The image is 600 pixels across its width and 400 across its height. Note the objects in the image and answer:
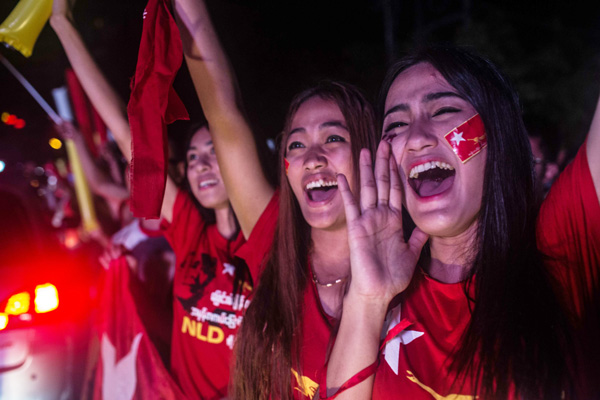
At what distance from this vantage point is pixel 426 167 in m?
1.65

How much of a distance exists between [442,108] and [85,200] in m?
4.72

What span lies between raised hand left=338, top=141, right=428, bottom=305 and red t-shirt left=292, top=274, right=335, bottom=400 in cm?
30

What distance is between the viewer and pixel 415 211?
5.49ft

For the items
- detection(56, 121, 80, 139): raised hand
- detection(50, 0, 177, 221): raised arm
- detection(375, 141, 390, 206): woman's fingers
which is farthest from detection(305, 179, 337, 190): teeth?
detection(56, 121, 80, 139): raised hand

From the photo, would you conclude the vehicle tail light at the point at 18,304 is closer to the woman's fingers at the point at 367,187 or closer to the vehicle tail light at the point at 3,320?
the vehicle tail light at the point at 3,320

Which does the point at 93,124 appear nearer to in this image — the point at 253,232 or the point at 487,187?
the point at 253,232

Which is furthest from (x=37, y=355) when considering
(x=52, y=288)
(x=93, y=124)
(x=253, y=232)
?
(x=93, y=124)

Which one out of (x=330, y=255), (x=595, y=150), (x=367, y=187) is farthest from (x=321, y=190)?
(x=595, y=150)

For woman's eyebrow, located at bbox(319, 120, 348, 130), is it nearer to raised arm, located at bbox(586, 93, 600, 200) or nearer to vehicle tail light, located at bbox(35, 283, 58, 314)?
raised arm, located at bbox(586, 93, 600, 200)

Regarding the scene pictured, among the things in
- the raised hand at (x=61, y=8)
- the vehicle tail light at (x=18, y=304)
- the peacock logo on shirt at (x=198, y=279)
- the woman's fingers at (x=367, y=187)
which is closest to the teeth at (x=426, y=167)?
the woman's fingers at (x=367, y=187)

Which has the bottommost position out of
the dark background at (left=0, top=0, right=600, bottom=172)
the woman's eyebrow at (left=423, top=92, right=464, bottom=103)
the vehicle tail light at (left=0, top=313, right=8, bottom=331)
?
the vehicle tail light at (left=0, top=313, right=8, bottom=331)

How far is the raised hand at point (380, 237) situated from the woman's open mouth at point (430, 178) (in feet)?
0.27

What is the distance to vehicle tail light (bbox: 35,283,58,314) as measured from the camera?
291 centimetres

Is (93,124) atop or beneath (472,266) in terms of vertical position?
atop
